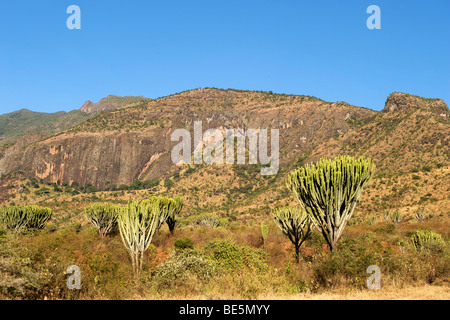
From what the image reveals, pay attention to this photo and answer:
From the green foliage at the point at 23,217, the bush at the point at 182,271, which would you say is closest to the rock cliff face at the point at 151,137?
the green foliage at the point at 23,217

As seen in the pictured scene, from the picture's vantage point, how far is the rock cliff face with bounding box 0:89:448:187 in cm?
11369

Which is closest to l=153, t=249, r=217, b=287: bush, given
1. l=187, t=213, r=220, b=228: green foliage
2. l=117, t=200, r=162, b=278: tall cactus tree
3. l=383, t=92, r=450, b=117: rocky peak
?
l=117, t=200, r=162, b=278: tall cactus tree

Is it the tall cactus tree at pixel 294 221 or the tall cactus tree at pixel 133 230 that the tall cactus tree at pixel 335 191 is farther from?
the tall cactus tree at pixel 133 230

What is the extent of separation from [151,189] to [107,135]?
39.1 meters

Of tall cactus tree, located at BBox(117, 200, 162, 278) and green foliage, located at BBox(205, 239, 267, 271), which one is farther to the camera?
green foliage, located at BBox(205, 239, 267, 271)

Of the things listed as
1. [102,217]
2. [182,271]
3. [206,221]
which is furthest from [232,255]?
[206,221]

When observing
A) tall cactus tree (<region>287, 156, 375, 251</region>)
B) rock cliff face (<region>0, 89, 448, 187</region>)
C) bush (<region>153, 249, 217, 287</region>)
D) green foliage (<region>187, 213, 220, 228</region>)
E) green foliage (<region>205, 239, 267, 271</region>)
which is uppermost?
rock cliff face (<region>0, 89, 448, 187</region>)

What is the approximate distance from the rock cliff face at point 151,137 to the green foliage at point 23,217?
85.5m

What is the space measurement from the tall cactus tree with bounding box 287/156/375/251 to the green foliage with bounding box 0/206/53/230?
2660cm

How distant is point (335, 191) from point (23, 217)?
98.5ft

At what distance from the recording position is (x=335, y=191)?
11234mm

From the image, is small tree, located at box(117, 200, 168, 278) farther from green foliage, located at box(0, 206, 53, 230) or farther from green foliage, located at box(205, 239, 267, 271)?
green foliage, located at box(0, 206, 53, 230)

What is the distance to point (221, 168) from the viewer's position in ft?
349

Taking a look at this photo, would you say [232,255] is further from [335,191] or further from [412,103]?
[412,103]
